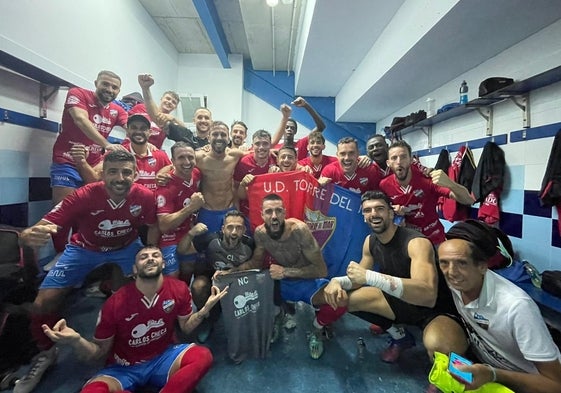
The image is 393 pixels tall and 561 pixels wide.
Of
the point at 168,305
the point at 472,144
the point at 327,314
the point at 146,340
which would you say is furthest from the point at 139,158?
the point at 472,144

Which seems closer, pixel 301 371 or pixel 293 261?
pixel 301 371

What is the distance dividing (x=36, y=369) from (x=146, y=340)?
689 millimetres

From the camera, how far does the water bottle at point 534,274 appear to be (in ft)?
7.61

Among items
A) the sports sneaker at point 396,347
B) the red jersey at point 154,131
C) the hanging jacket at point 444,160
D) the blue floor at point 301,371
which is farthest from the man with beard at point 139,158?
the hanging jacket at point 444,160

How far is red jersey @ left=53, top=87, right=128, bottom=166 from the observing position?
227cm

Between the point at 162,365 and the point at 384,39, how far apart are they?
425 cm

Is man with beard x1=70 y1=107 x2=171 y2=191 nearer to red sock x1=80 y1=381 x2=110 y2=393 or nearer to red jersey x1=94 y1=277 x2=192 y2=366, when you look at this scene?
red jersey x1=94 y1=277 x2=192 y2=366

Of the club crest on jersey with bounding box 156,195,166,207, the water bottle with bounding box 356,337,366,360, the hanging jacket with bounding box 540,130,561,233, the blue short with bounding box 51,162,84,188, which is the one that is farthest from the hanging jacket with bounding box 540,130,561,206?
the blue short with bounding box 51,162,84,188

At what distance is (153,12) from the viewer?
4625mm

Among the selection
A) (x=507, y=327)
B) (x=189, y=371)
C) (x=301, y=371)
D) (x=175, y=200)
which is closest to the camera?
(x=507, y=327)

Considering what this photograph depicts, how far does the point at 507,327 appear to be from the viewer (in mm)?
1204

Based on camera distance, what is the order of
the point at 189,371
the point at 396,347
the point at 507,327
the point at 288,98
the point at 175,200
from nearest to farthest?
the point at 507,327
the point at 189,371
the point at 396,347
the point at 175,200
the point at 288,98

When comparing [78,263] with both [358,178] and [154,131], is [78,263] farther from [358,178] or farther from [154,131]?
[358,178]

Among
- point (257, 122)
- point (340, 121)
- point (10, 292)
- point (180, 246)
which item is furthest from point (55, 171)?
point (340, 121)
